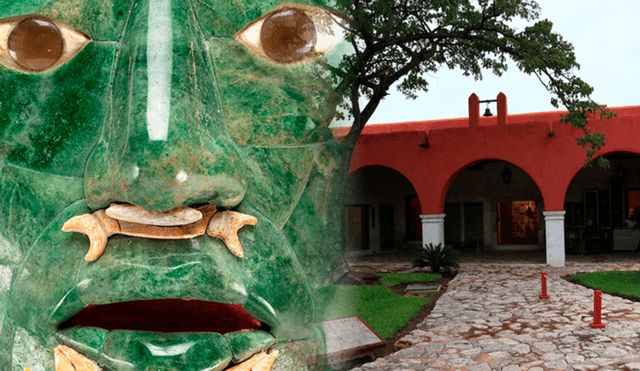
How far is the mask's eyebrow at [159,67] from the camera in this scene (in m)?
0.51

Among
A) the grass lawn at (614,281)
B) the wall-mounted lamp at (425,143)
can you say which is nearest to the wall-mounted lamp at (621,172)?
the grass lawn at (614,281)

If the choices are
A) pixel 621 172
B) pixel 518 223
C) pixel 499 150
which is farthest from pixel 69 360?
pixel 518 223

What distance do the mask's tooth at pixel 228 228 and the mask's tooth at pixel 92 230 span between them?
112 mm

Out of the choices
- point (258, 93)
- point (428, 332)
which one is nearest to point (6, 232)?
point (258, 93)

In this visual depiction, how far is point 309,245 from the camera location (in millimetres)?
682

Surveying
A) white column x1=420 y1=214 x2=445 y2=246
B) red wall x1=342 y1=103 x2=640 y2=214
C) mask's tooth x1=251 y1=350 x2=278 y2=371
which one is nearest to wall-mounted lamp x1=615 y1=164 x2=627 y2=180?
red wall x1=342 y1=103 x2=640 y2=214

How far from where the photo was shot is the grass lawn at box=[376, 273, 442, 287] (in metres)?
10.9

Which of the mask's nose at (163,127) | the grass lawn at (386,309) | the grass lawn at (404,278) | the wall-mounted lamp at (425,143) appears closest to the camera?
the mask's nose at (163,127)

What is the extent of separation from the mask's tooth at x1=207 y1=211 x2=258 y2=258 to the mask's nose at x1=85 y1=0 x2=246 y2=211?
0.02 m

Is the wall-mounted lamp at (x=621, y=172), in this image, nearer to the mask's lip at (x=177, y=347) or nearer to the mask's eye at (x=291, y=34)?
the mask's eye at (x=291, y=34)

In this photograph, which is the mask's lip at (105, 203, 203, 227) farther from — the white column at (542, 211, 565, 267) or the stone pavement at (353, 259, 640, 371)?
the white column at (542, 211, 565, 267)

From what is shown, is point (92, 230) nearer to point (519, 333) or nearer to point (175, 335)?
→ point (175, 335)

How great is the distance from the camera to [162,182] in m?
0.49

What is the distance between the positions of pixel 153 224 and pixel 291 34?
313 millimetres
